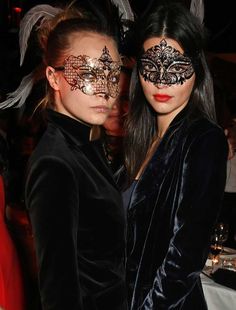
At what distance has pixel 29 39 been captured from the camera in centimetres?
169

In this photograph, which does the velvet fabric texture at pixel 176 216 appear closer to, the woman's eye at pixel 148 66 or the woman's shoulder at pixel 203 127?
the woman's shoulder at pixel 203 127

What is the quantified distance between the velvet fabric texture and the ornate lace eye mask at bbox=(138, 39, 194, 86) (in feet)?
0.50

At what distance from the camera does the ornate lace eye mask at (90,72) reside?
1335 millimetres

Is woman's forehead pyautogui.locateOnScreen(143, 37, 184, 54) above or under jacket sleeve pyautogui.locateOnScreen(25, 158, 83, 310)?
above

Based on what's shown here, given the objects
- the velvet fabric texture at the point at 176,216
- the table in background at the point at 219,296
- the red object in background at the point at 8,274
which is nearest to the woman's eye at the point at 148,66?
the velvet fabric texture at the point at 176,216

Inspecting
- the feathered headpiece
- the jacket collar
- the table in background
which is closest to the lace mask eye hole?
the jacket collar

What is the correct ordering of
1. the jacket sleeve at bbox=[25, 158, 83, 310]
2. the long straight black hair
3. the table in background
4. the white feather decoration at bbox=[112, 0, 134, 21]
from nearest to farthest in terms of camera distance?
the jacket sleeve at bbox=[25, 158, 83, 310] < the long straight black hair < the white feather decoration at bbox=[112, 0, 134, 21] < the table in background

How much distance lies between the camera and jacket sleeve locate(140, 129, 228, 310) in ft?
4.51

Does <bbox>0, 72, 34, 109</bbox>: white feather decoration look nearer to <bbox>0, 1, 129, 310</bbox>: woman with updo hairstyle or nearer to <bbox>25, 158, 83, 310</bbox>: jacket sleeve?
<bbox>0, 1, 129, 310</bbox>: woman with updo hairstyle

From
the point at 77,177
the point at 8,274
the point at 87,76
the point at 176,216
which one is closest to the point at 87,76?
the point at 87,76

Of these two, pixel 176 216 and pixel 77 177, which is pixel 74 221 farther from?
pixel 176 216

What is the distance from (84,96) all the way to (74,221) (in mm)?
423

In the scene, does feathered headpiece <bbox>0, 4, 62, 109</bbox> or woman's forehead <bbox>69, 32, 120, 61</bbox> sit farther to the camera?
feathered headpiece <bbox>0, 4, 62, 109</bbox>

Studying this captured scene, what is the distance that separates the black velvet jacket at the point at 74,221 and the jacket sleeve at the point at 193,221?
0.49 feet
